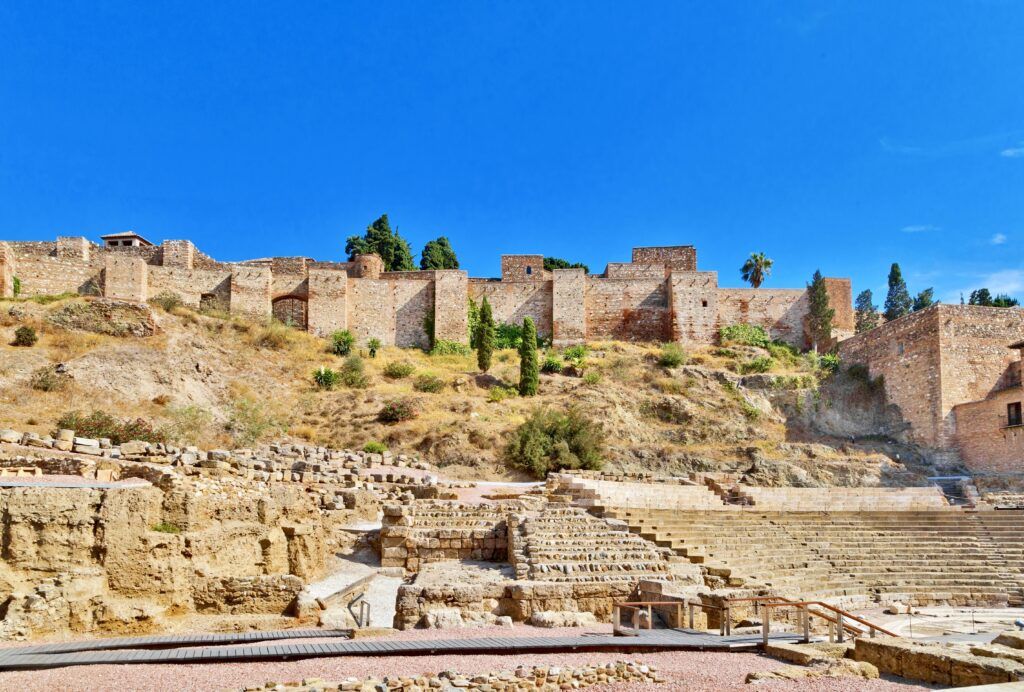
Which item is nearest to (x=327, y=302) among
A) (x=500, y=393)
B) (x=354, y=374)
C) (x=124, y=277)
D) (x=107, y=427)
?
(x=354, y=374)

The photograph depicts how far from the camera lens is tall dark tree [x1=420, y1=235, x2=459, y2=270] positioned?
52969 millimetres


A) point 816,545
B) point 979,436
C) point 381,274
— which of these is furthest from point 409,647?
point 381,274

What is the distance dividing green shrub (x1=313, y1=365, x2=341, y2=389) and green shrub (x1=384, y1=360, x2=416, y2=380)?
2449mm

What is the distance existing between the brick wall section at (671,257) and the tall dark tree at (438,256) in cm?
1586

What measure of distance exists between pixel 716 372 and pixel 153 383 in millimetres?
23269

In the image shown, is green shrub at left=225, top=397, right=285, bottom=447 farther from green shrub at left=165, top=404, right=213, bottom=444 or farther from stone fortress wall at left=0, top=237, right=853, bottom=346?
stone fortress wall at left=0, top=237, right=853, bottom=346

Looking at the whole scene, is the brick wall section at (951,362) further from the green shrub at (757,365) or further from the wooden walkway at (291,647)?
the wooden walkway at (291,647)

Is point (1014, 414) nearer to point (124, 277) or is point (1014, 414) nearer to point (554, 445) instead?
point (554, 445)

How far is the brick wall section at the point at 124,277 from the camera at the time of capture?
3406 centimetres

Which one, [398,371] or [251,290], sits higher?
[251,290]

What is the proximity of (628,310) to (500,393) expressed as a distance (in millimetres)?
12504

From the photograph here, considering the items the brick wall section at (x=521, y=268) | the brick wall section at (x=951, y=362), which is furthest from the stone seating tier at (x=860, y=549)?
the brick wall section at (x=521, y=268)

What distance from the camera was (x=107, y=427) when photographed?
17.9 m

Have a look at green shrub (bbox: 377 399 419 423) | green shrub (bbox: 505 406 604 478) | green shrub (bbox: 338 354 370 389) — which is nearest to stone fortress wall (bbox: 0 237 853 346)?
green shrub (bbox: 338 354 370 389)
